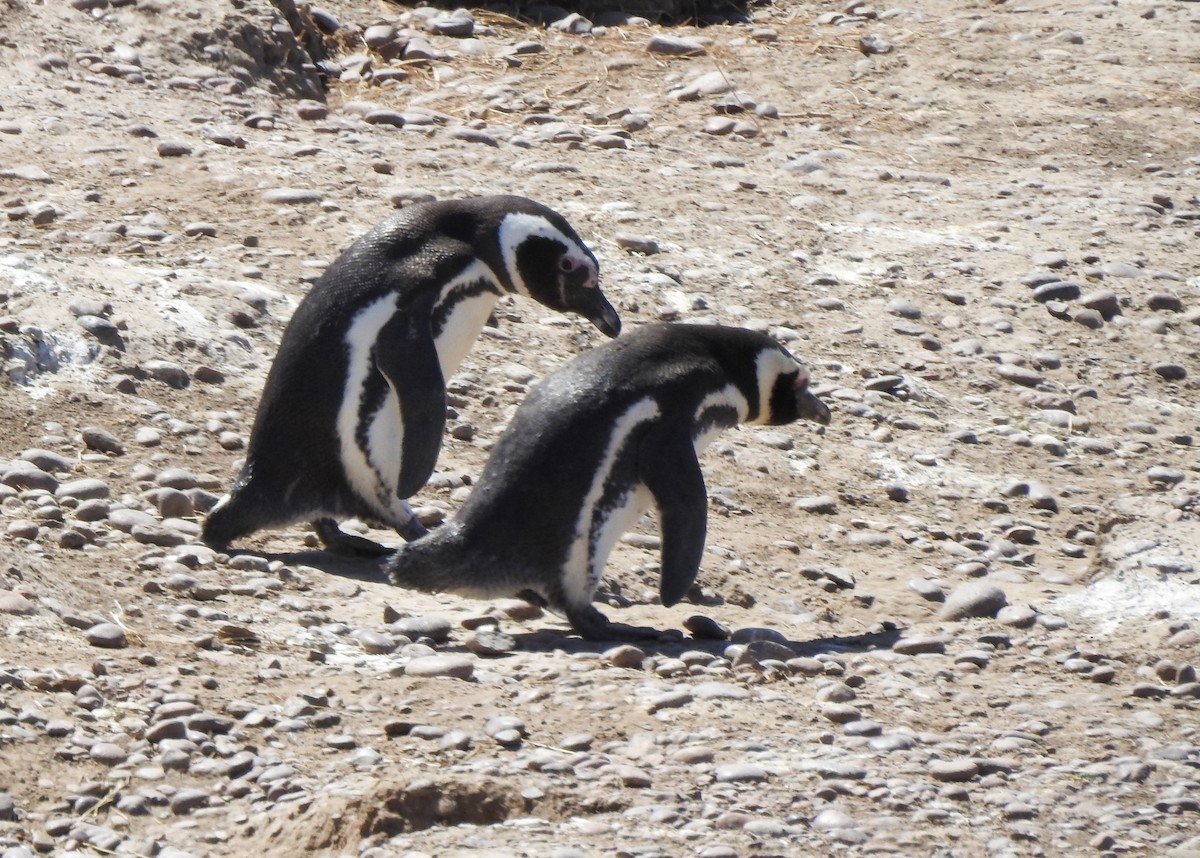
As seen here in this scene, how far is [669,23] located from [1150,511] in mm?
5221

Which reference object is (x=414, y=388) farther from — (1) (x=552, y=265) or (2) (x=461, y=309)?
(1) (x=552, y=265)

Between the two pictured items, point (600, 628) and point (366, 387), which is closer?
point (600, 628)

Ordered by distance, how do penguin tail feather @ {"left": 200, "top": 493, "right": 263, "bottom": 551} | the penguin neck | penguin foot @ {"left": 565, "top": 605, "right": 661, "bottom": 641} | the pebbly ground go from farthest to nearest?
the penguin neck → penguin tail feather @ {"left": 200, "top": 493, "right": 263, "bottom": 551} → penguin foot @ {"left": 565, "top": 605, "right": 661, "bottom": 641} → the pebbly ground

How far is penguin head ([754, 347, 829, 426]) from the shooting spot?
4.85m

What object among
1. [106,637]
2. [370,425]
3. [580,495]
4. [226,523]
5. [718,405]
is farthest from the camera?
[370,425]

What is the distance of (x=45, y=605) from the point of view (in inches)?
152

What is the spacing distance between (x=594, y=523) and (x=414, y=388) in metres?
0.67

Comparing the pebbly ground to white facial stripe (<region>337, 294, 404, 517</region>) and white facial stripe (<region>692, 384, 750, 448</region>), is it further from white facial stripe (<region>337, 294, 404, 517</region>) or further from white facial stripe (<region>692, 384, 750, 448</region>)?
white facial stripe (<region>692, 384, 750, 448</region>)

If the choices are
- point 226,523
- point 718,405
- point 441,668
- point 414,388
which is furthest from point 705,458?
point 441,668

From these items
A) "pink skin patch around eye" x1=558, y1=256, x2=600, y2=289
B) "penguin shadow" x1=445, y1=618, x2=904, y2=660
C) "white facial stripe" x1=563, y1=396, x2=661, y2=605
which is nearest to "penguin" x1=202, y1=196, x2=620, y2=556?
"pink skin patch around eye" x1=558, y1=256, x2=600, y2=289

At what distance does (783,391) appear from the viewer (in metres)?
4.95

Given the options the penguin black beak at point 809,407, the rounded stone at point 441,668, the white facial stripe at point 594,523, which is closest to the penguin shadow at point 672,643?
the white facial stripe at point 594,523

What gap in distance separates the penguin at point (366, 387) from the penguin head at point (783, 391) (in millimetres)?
763

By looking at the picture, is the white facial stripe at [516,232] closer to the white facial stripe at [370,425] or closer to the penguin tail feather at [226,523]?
the white facial stripe at [370,425]
